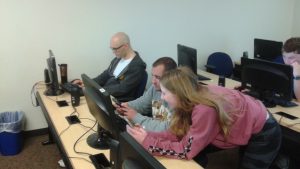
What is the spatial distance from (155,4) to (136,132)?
2406mm

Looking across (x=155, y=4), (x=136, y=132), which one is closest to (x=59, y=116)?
(x=136, y=132)

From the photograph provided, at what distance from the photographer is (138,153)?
2.69ft

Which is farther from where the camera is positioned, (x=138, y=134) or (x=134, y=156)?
(x=138, y=134)

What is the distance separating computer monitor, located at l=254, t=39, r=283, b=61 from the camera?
3.63 meters

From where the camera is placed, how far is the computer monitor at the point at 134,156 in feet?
2.52

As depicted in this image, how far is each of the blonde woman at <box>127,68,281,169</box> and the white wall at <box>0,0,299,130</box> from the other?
1.98 metres

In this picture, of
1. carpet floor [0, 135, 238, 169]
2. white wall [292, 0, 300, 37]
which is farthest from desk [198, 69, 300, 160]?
white wall [292, 0, 300, 37]

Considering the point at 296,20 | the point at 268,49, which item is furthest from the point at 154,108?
the point at 296,20

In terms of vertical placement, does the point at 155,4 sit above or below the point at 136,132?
above

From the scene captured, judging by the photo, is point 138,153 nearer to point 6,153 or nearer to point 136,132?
point 136,132

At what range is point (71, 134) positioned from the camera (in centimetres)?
194

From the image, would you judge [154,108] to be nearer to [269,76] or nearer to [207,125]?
[207,125]

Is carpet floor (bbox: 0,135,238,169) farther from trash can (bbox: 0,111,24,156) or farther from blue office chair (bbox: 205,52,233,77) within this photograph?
blue office chair (bbox: 205,52,233,77)

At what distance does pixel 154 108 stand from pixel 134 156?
1356mm
